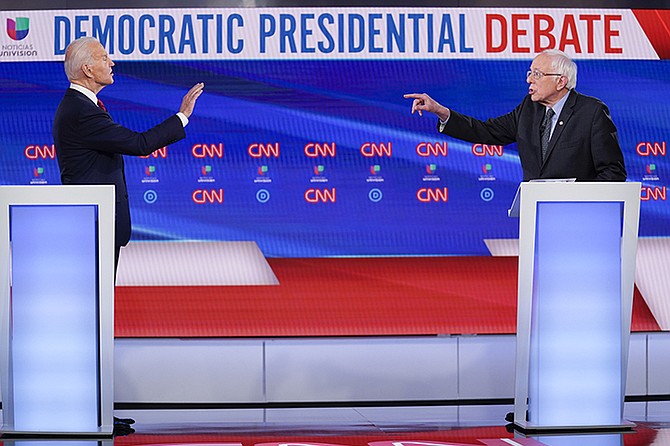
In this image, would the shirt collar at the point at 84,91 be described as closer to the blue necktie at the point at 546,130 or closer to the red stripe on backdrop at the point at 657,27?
the blue necktie at the point at 546,130

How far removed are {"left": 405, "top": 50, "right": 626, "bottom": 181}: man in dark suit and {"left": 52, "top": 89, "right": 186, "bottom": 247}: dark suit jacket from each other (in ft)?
3.90

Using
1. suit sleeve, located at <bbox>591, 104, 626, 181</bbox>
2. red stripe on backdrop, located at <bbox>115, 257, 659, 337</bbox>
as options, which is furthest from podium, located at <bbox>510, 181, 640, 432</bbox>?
red stripe on backdrop, located at <bbox>115, 257, 659, 337</bbox>

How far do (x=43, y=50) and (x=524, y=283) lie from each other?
98.4 inches

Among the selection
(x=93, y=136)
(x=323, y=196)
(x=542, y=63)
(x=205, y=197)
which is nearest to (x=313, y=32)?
(x=323, y=196)

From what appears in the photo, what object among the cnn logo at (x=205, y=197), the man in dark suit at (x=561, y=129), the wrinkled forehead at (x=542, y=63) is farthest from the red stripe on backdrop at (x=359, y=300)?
the wrinkled forehead at (x=542, y=63)

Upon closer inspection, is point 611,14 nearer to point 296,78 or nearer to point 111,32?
point 296,78

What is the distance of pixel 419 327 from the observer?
4.26m

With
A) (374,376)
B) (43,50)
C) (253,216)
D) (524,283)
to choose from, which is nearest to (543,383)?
(524,283)

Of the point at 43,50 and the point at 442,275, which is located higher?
the point at 43,50

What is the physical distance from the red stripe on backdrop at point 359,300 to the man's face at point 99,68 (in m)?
1.16

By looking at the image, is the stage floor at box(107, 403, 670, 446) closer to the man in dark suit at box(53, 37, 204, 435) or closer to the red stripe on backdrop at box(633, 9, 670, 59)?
the man in dark suit at box(53, 37, 204, 435)

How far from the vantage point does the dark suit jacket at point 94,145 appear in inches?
131

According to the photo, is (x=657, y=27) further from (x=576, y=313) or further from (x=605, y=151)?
(x=576, y=313)

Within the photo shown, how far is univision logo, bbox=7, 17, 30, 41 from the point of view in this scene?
4.22 meters
